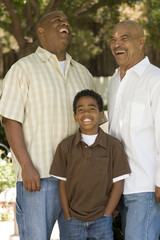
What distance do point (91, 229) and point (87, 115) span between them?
0.81 meters

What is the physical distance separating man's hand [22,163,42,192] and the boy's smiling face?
0.47 m

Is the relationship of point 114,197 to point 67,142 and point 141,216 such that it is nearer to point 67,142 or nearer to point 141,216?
point 141,216

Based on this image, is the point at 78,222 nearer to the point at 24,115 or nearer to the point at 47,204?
the point at 47,204

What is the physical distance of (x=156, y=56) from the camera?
17953mm

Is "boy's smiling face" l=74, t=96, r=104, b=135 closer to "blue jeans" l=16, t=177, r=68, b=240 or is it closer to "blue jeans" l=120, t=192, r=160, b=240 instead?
"blue jeans" l=16, t=177, r=68, b=240

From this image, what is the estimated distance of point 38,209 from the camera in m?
3.09

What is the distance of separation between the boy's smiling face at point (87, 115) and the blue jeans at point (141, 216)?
55 cm

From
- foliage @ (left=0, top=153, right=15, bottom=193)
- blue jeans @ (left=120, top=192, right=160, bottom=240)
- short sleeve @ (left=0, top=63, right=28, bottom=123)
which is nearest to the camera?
blue jeans @ (left=120, top=192, right=160, bottom=240)

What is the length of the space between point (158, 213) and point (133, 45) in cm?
122

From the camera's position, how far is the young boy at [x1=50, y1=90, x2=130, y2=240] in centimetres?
305

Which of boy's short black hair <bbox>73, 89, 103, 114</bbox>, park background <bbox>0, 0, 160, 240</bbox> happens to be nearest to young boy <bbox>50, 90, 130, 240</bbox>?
boy's short black hair <bbox>73, 89, 103, 114</bbox>

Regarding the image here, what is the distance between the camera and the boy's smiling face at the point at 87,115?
3.15 m

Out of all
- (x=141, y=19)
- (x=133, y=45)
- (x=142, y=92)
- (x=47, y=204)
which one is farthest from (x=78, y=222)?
(x=141, y=19)

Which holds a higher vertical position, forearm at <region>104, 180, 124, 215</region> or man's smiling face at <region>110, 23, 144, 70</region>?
man's smiling face at <region>110, 23, 144, 70</region>
